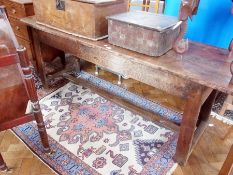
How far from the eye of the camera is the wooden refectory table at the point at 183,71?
43.4 inches

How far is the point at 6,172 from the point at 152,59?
1.22 metres

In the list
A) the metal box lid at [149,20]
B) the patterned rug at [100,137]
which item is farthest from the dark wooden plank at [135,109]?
the metal box lid at [149,20]

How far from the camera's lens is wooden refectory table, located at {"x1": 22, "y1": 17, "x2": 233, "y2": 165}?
1103 millimetres

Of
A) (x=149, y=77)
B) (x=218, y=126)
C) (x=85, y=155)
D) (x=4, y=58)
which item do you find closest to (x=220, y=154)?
(x=218, y=126)

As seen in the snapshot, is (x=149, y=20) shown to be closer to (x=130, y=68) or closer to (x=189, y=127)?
(x=130, y=68)

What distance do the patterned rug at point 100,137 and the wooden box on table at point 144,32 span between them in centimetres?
77

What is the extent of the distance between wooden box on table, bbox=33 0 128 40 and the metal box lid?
123 millimetres

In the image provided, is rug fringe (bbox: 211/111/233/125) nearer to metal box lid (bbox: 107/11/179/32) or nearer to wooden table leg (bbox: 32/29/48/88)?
metal box lid (bbox: 107/11/179/32)

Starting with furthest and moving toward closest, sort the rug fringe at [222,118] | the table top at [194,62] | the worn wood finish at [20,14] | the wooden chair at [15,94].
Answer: the worn wood finish at [20,14]
the rug fringe at [222,118]
the wooden chair at [15,94]
the table top at [194,62]

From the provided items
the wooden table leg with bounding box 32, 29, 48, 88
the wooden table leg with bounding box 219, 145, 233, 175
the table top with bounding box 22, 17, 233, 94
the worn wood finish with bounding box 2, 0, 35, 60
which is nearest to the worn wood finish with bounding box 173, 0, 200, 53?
the table top with bounding box 22, 17, 233, 94

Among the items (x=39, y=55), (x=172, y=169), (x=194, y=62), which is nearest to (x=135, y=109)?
(x=172, y=169)

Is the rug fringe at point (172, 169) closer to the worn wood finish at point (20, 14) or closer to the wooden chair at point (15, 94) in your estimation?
the wooden chair at point (15, 94)

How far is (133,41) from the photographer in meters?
1.29

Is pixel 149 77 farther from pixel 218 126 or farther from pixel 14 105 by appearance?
pixel 218 126
